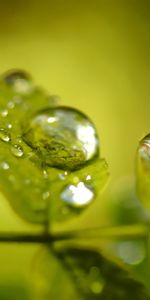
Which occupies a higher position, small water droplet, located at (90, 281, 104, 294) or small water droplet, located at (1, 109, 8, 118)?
small water droplet, located at (1, 109, 8, 118)

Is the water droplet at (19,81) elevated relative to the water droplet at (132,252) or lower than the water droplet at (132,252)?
elevated

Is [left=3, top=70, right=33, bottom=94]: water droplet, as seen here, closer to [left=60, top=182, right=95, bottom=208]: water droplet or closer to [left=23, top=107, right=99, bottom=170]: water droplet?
[left=23, top=107, right=99, bottom=170]: water droplet

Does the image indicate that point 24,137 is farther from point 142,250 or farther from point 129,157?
point 129,157

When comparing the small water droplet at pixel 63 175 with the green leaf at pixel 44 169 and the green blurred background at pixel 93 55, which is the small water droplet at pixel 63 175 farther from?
the green blurred background at pixel 93 55

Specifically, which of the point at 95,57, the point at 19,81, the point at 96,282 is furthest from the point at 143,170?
the point at 95,57

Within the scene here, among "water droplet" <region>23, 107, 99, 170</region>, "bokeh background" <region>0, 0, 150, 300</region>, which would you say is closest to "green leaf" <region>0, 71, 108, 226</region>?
"water droplet" <region>23, 107, 99, 170</region>

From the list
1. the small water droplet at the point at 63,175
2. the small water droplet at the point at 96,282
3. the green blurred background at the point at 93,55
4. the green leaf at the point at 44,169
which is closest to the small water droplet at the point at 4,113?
the green leaf at the point at 44,169

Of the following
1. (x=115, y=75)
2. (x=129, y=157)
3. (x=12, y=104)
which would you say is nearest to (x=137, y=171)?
(x=12, y=104)
